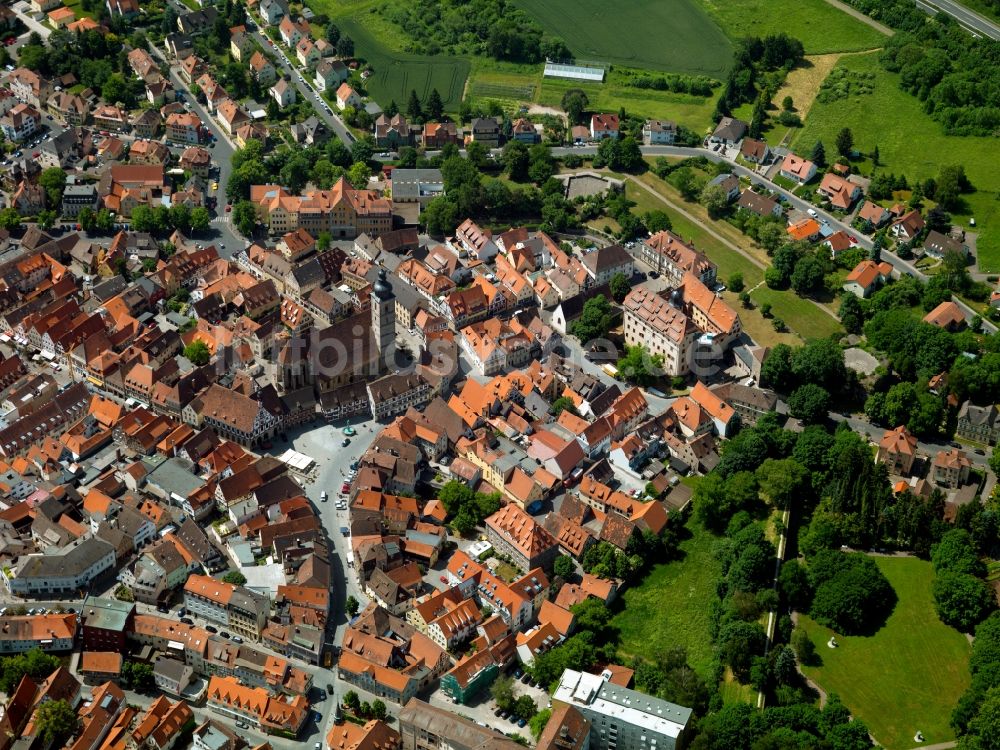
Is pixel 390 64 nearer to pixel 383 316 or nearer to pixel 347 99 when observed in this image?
pixel 347 99

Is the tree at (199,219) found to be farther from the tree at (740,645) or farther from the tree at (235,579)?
the tree at (740,645)

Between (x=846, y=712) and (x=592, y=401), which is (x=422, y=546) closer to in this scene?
(x=592, y=401)

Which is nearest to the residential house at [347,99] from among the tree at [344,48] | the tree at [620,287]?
the tree at [344,48]

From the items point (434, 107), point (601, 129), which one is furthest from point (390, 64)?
point (601, 129)

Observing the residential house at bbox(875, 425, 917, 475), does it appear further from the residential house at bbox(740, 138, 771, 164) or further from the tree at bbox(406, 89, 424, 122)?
the tree at bbox(406, 89, 424, 122)

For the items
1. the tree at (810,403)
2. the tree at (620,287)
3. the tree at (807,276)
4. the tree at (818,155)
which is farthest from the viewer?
the tree at (818,155)

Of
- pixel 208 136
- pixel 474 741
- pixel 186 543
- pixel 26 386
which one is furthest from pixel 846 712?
pixel 208 136
